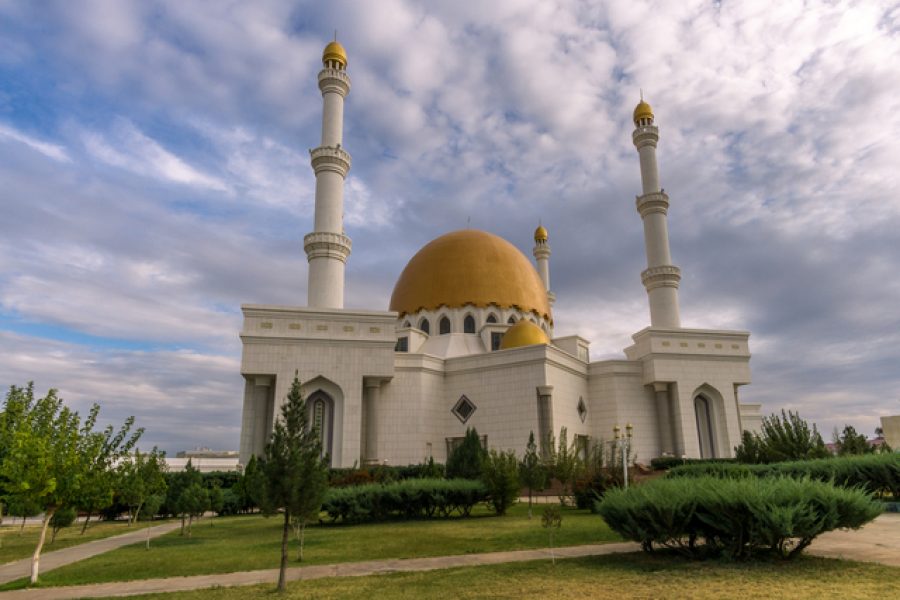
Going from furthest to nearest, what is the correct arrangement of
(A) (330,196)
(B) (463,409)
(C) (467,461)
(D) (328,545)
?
(B) (463,409), (A) (330,196), (C) (467,461), (D) (328,545)

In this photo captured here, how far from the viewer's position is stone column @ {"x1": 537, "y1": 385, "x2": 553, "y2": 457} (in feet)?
91.8

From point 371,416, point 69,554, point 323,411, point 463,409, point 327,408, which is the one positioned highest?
point 463,409

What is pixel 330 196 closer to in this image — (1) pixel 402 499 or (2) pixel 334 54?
(2) pixel 334 54

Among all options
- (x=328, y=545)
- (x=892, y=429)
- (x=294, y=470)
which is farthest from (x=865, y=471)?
(x=892, y=429)

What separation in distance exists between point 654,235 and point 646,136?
6.30 metres

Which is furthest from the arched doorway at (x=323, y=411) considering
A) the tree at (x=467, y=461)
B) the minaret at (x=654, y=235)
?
the minaret at (x=654, y=235)

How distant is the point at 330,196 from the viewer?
97.5 feet

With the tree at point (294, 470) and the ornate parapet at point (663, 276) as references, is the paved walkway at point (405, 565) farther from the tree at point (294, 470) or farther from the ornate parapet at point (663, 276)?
the ornate parapet at point (663, 276)

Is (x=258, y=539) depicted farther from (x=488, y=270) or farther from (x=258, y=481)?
(x=488, y=270)

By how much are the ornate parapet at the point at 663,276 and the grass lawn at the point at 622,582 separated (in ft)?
84.9

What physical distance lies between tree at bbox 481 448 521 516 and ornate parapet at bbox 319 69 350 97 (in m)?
22.2

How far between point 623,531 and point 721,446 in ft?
83.0

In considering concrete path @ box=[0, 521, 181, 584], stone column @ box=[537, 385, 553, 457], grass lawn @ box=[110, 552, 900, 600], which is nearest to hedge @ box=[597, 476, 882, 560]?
grass lawn @ box=[110, 552, 900, 600]

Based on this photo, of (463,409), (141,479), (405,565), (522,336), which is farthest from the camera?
(522,336)
